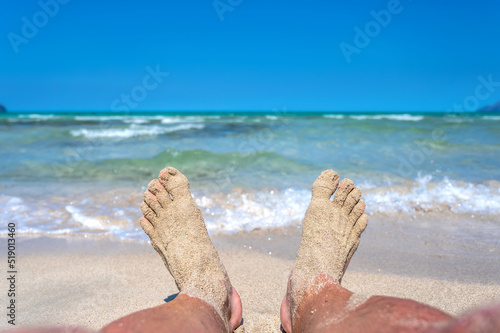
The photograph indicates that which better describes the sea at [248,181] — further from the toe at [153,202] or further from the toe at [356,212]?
the toe at [356,212]

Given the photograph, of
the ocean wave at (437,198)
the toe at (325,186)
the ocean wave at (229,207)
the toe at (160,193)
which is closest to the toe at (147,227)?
the toe at (160,193)

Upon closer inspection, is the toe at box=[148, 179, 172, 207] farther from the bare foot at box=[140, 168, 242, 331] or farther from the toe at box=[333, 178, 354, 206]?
the toe at box=[333, 178, 354, 206]

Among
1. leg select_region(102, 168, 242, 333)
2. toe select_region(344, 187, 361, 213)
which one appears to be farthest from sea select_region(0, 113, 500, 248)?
toe select_region(344, 187, 361, 213)

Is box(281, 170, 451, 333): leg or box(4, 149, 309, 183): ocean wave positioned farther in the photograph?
box(4, 149, 309, 183): ocean wave

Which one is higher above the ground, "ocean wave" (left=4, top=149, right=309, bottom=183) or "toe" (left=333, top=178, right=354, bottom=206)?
"toe" (left=333, top=178, right=354, bottom=206)

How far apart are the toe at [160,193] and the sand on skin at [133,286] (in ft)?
1.33

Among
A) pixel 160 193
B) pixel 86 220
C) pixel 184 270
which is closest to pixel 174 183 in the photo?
pixel 160 193

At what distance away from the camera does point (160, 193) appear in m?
1.93

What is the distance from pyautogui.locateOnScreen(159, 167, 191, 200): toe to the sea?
29.7 inches

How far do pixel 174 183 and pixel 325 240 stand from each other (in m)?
0.80

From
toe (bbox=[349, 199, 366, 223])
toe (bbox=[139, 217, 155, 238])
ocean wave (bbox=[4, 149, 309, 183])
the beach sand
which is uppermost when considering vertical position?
toe (bbox=[349, 199, 366, 223])

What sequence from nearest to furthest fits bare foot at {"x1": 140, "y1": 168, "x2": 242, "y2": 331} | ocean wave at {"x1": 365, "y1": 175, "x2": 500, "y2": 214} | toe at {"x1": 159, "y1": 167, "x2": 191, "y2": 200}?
bare foot at {"x1": 140, "y1": 168, "x2": 242, "y2": 331} < toe at {"x1": 159, "y1": 167, "x2": 191, "y2": 200} < ocean wave at {"x1": 365, "y1": 175, "x2": 500, "y2": 214}

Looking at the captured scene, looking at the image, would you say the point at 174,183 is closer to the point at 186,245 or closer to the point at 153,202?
the point at 153,202

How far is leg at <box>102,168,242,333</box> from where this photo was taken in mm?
1098
